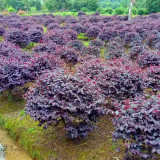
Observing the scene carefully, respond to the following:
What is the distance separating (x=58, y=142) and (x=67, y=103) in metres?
1.09

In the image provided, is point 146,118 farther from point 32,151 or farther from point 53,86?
point 32,151

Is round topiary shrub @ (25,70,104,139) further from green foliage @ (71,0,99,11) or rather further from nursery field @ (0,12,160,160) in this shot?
green foliage @ (71,0,99,11)

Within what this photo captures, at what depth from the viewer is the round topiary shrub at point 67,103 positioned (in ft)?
11.6

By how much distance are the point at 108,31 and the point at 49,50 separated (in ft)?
18.1

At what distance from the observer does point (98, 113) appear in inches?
148

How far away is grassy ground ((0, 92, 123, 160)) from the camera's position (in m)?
3.80

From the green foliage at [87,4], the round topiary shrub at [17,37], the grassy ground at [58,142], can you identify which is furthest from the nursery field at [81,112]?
the green foliage at [87,4]

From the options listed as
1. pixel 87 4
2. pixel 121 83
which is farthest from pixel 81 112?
pixel 87 4

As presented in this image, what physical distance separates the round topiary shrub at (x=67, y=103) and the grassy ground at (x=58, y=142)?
355 millimetres

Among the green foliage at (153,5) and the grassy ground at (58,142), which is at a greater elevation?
the green foliage at (153,5)

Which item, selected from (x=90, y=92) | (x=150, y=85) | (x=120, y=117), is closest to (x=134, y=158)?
(x=120, y=117)

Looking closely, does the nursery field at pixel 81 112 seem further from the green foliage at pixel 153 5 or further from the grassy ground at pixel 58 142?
the green foliage at pixel 153 5

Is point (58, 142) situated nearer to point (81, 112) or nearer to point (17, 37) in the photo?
point (81, 112)

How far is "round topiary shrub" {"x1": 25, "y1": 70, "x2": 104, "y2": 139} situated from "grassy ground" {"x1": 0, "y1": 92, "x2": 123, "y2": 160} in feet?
1.16
